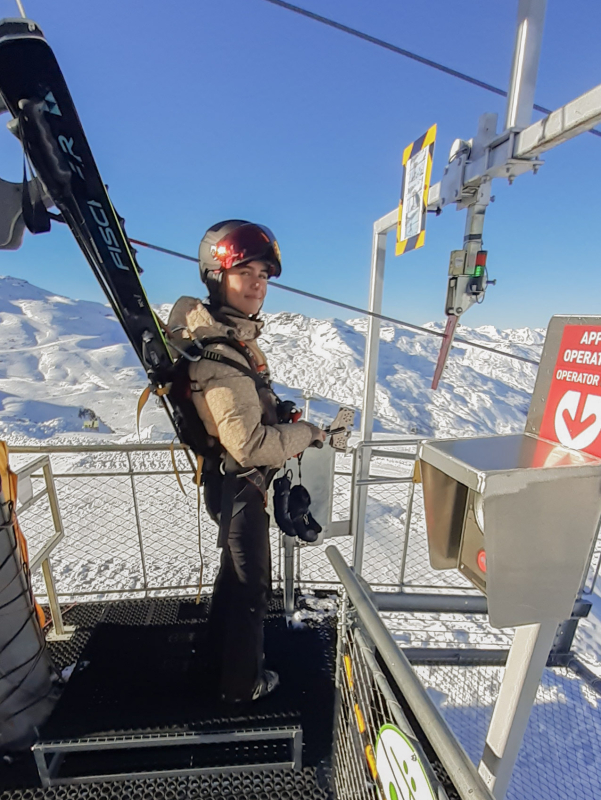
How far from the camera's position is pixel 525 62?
7.21 ft

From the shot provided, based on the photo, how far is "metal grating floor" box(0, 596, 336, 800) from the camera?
2.10 m

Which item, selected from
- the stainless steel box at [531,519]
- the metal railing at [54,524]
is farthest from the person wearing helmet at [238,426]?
the metal railing at [54,524]

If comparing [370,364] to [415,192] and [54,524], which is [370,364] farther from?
[54,524]

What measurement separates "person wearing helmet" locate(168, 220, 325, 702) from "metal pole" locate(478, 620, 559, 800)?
49.6 inches

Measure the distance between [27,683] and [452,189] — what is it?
12.9 ft

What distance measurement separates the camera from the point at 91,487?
7.98 meters

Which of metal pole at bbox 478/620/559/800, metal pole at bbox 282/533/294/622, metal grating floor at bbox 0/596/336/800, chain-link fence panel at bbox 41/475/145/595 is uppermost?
metal pole at bbox 478/620/559/800

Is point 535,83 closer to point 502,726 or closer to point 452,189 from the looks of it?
point 452,189

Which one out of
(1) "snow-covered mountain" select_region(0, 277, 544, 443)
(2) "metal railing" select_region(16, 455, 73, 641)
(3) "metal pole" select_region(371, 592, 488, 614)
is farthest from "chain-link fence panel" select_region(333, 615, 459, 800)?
(1) "snow-covered mountain" select_region(0, 277, 544, 443)

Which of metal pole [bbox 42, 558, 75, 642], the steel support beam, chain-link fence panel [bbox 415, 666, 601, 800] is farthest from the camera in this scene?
metal pole [bbox 42, 558, 75, 642]

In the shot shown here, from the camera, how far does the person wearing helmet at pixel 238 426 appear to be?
2084 millimetres

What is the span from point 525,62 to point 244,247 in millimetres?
1774

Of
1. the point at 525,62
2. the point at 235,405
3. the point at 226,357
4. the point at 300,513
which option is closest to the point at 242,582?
the point at 300,513

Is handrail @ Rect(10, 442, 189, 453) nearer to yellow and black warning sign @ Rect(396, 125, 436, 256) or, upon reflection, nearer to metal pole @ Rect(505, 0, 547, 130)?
yellow and black warning sign @ Rect(396, 125, 436, 256)
